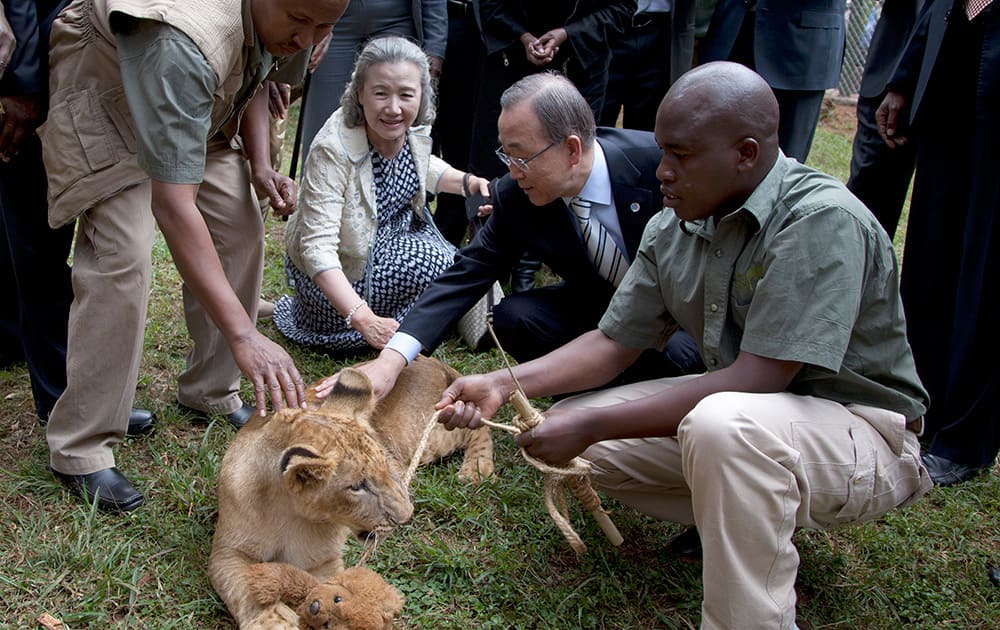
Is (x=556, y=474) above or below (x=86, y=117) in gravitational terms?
below

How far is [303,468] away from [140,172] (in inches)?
54.4

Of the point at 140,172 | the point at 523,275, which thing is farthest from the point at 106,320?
the point at 523,275

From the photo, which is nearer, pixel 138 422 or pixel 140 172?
pixel 140 172

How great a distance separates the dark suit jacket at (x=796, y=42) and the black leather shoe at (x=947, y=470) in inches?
92.8

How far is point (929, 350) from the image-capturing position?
15.8 ft

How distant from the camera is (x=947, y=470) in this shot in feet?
14.7

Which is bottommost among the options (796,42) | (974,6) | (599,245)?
(599,245)

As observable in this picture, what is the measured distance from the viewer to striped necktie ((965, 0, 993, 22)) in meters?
4.18

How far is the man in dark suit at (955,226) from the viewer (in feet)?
14.0

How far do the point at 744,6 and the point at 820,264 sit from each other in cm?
349

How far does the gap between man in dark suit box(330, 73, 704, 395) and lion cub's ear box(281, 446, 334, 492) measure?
0.86m

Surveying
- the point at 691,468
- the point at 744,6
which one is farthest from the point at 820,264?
the point at 744,6

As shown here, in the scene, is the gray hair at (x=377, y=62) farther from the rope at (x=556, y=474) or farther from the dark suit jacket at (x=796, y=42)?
the rope at (x=556, y=474)

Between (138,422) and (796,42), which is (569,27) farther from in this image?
(138,422)
